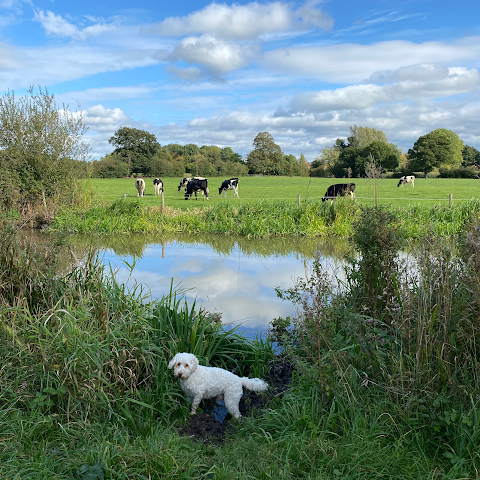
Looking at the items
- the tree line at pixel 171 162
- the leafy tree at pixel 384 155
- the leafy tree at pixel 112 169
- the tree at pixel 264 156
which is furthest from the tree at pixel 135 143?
the leafy tree at pixel 384 155

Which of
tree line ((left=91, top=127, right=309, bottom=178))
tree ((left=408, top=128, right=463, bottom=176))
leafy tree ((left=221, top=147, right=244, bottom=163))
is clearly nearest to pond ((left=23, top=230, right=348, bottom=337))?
tree line ((left=91, top=127, right=309, bottom=178))

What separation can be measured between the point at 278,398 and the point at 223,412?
0.60 metres

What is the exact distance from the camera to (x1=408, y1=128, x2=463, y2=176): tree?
75.6 metres

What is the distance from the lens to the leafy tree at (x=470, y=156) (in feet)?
312

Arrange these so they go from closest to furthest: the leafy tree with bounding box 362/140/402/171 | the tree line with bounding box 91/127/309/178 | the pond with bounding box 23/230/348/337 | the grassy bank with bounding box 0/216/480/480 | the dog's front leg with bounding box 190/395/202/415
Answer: the grassy bank with bounding box 0/216/480/480, the dog's front leg with bounding box 190/395/202/415, the pond with bounding box 23/230/348/337, the tree line with bounding box 91/127/309/178, the leafy tree with bounding box 362/140/402/171

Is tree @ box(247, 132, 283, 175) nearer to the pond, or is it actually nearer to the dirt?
the pond

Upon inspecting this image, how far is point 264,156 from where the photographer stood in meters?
80.9

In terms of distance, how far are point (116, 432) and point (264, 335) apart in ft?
10.0

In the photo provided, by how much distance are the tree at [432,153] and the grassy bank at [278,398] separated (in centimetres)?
7798

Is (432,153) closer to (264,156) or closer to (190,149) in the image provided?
(264,156)

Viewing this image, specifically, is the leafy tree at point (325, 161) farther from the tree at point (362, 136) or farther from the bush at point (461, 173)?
the bush at point (461, 173)

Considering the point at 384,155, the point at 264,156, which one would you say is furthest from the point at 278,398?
the point at 264,156

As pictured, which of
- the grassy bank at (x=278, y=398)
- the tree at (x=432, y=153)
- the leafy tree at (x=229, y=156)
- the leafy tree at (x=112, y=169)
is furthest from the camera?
the leafy tree at (x=229, y=156)

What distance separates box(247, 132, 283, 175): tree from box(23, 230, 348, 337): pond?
6333 cm
